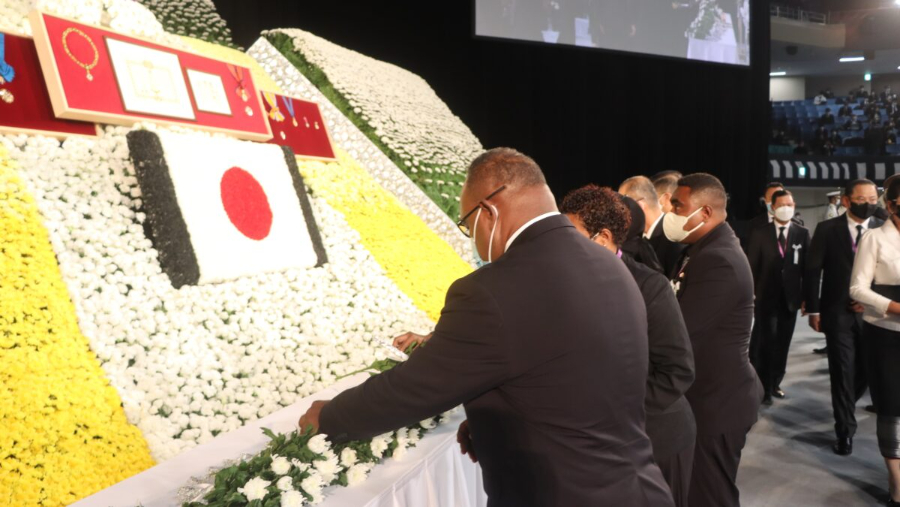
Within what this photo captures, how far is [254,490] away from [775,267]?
454 centimetres

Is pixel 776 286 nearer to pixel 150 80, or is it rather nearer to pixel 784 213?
pixel 784 213

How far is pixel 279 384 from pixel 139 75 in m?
2.00

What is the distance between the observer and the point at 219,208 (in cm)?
358

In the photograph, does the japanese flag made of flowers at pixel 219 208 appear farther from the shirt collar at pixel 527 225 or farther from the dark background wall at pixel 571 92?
the dark background wall at pixel 571 92

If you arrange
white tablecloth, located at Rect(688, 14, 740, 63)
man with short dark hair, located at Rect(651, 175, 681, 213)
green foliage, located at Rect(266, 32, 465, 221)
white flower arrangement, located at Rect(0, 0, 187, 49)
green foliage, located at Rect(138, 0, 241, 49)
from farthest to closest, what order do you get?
1. white tablecloth, located at Rect(688, 14, 740, 63)
2. green foliage, located at Rect(138, 0, 241, 49)
3. green foliage, located at Rect(266, 32, 465, 221)
4. man with short dark hair, located at Rect(651, 175, 681, 213)
5. white flower arrangement, located at Rect(0, 0, 187, 49)

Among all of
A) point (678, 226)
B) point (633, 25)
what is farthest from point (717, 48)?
point (678, 226)

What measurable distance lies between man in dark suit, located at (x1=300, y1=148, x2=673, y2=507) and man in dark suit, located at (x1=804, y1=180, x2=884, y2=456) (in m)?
3.08

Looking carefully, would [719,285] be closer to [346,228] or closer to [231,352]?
[231,352]

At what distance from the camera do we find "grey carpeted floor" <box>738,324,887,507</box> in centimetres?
341

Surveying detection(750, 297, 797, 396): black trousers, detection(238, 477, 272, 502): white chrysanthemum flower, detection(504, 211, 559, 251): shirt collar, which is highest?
detection(504, 211, 559, 251): shirt collar

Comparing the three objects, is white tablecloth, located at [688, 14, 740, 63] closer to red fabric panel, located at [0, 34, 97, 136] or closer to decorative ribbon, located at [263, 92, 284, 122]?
decorative ribbon, located at [263, 92, 284, 122]

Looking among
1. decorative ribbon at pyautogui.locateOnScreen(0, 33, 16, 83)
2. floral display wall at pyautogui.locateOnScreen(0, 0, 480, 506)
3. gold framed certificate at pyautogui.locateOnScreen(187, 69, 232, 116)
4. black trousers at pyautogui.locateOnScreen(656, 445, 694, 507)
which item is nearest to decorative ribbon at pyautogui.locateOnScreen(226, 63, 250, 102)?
gold framed certificate at pyautogui.locateOnScreen(187, 69, 232, 116)

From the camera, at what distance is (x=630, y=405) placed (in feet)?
4.66

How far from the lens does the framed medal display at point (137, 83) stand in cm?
334
